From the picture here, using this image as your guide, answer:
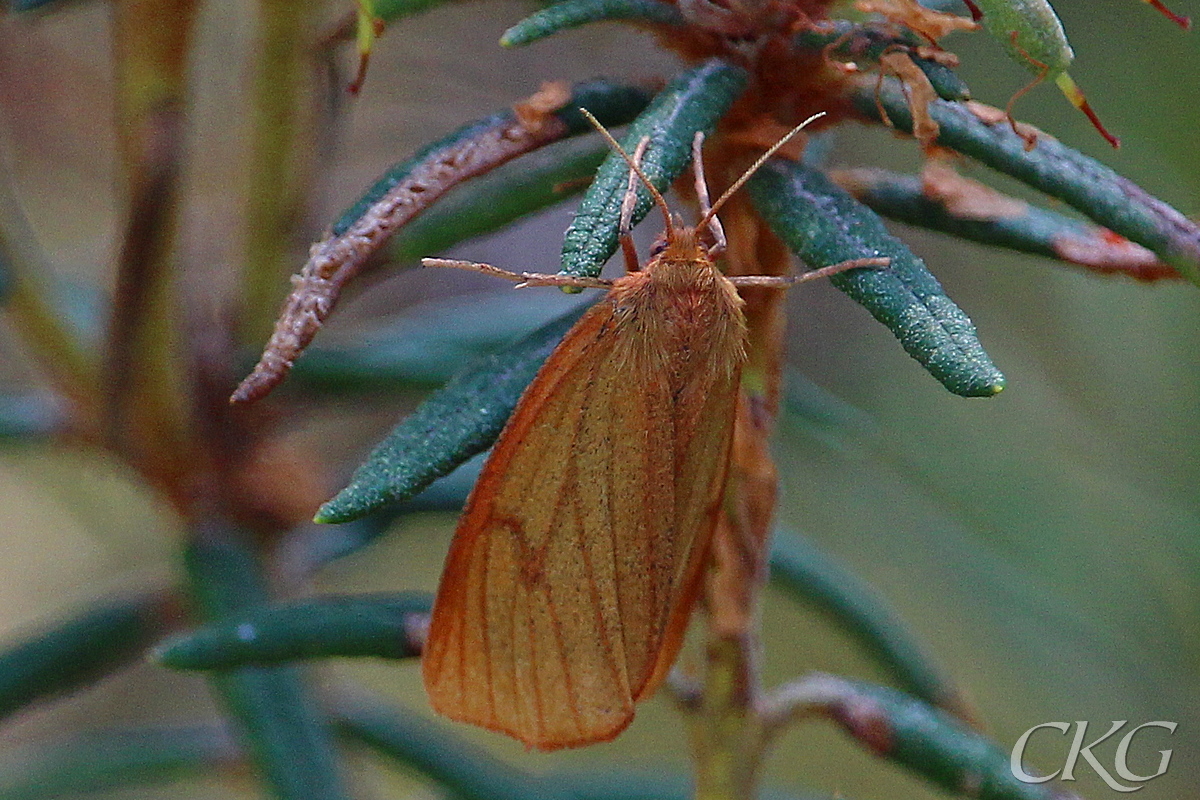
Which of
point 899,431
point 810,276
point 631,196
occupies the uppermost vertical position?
point 631,196

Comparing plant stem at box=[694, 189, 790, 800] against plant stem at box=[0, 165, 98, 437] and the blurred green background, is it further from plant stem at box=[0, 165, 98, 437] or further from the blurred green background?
plant stem at box=[0, 165, 98, 437]

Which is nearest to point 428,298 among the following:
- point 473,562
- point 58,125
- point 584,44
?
point 584,44

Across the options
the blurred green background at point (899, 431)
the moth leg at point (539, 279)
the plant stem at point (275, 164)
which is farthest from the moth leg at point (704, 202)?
the plant stem at point (275, 164)

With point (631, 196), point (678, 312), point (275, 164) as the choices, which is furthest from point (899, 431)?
point (631, 196)

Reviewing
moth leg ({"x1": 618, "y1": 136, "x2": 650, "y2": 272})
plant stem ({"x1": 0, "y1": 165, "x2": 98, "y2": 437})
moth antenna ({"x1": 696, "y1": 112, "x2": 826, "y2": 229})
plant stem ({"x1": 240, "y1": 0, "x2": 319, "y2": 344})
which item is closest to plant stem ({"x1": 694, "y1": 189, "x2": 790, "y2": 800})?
moth antenna ({"x1": 696, "y1": 112, "x2": 826, "y2": 229})

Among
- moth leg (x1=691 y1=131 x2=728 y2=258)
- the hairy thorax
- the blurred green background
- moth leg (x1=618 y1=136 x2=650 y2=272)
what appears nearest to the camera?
moth leg (x1=618 y1=136 x2=650 y2=272)

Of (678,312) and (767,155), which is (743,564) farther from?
(767,155)

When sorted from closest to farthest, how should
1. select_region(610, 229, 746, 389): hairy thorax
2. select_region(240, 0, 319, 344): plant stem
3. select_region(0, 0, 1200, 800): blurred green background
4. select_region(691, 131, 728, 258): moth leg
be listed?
select_region(691, 131, 728, 258): moth leg < select_region(610, 229, 746, 389): hairy thorax < select_region(240, 0, 319, 344): plant stem < select_region(0, 0, 1200, 800): blurred green background
